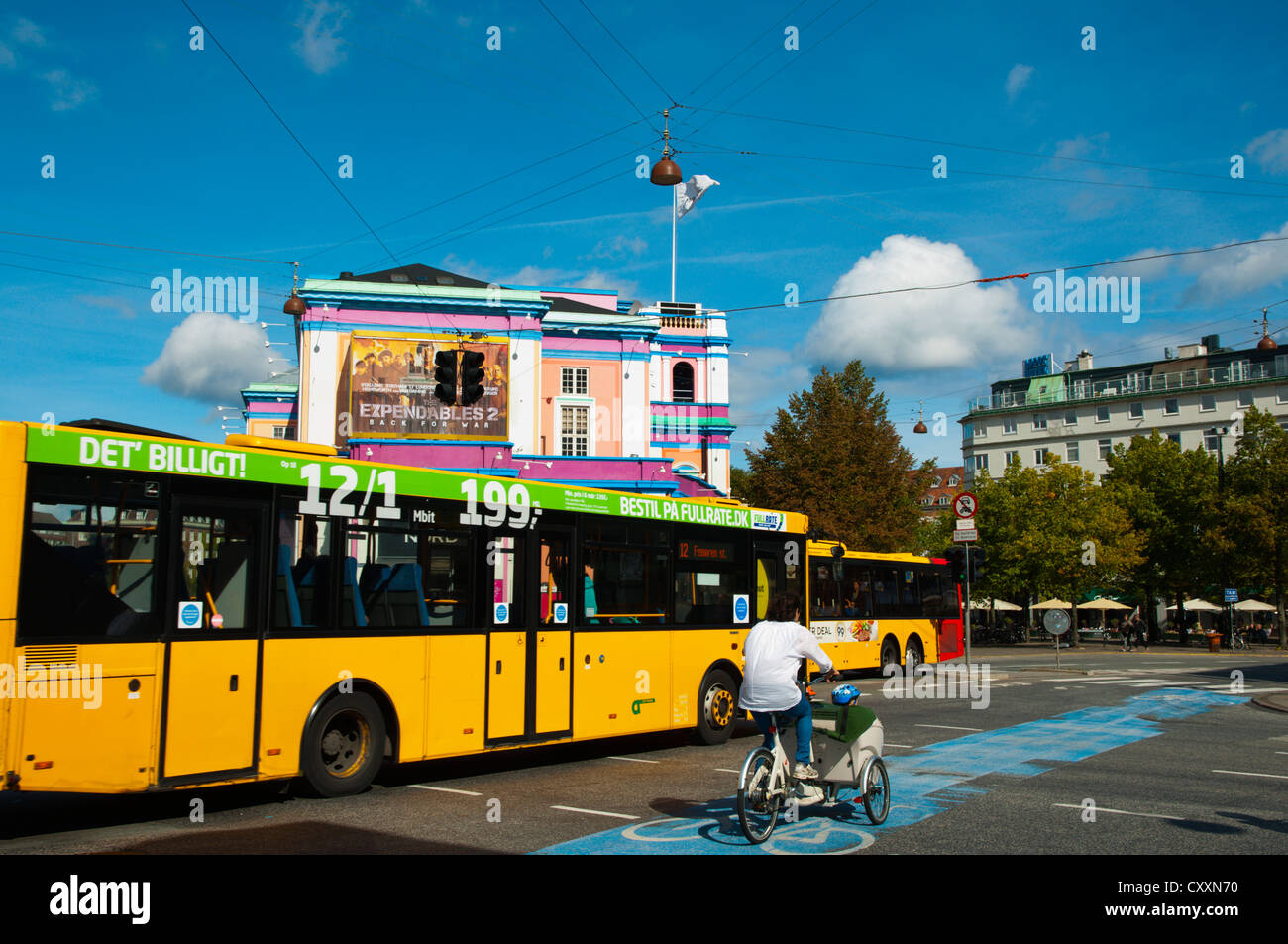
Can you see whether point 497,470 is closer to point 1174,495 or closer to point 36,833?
point 36,833

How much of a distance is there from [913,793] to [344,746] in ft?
17.8

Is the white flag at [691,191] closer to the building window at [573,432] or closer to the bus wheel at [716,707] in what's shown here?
the building window at [573,432]

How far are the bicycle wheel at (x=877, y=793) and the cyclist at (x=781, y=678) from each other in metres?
0.46

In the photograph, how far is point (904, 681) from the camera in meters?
25.6

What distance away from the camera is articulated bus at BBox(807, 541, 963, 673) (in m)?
25.1

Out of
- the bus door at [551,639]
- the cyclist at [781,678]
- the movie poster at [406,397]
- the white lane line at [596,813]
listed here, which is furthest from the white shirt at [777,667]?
the movie poster at [406,397]

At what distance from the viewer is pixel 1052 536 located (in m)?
60.1

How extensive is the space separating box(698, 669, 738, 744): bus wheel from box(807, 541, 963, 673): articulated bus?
29.5 ft

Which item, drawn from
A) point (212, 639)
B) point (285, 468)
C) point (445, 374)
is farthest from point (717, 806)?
point (445, 374)

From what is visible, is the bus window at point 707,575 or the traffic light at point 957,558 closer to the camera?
the bus window at point 707,575

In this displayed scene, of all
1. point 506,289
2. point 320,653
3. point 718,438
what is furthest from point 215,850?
point 718,438

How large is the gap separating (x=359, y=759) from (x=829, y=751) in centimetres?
448

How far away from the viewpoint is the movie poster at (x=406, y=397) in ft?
135

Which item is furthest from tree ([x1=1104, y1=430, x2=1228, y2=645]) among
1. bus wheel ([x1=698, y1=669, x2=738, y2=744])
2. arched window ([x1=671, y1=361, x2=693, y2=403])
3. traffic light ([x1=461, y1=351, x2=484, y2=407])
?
traffic light ([x1=461, y1=351, x2=484, y2=407])
